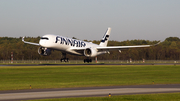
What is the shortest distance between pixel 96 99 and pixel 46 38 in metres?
49.2

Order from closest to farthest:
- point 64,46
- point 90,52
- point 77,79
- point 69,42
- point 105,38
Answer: point 77,79
point 64,46
point 69,42
point 90,52
point 105,38

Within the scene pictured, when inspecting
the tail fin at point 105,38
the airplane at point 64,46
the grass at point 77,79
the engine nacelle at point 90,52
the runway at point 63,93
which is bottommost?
the runway at point 63,93

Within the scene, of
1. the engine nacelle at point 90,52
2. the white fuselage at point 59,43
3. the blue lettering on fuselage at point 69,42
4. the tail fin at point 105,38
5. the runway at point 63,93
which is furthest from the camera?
the tail fin at point 105,38

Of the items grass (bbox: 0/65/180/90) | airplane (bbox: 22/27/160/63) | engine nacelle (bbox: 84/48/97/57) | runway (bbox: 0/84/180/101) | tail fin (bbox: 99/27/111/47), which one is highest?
tail fin (bbox: 99/27/111/47)

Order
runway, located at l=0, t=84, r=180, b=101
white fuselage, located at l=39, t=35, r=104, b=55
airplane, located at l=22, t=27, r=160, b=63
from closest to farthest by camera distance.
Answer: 1. runway, located at l=0, t=84, r=180, b=101
2. white fuselage, located at l=39, t=35, r=104, b=55
3. airplane, located at l=22, t=27, r=160, b=63

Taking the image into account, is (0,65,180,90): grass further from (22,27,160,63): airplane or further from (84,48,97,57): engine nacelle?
(84,48,97,57): engine nacelle

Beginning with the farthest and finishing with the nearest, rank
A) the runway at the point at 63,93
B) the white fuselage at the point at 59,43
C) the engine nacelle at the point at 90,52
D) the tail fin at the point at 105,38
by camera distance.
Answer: the tail fin at the point at 105,38
the engine nacelle at the point at 90,52
the white fuselage at the point at 59,43
the runway at the point at 63,93

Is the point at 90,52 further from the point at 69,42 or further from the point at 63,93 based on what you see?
the point at 63,93

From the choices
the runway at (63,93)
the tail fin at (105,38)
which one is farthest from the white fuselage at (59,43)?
the runway at (63,93)

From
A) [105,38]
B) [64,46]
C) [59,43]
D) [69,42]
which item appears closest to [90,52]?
[69,42]

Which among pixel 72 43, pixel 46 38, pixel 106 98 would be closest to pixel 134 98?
pixel 106 98

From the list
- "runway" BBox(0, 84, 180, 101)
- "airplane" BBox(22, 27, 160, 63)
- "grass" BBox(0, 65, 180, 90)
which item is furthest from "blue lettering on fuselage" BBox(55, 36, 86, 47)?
"runway" BBox(0, 84, 180, 101)

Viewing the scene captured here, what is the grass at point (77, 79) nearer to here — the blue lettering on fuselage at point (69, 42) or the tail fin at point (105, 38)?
the blue lettering on fuselage at point (69, 42)

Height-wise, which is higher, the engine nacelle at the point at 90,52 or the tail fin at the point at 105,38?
the tail fin at the point at 105,38
